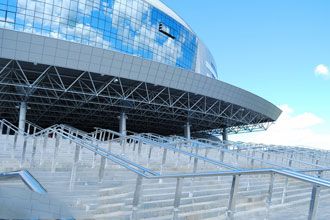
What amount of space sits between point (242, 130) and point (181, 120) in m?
12.7

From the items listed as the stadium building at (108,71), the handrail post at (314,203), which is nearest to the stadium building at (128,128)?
the handrail post at (314,203)

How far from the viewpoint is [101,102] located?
123 ft

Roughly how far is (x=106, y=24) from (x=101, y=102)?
7872 millimetres

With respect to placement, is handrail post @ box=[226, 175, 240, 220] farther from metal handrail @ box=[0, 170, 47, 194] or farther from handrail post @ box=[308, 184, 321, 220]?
metal handrail @ box=[0, 170, 47, 194]

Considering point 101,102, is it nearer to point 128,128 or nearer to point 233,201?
point 128,128

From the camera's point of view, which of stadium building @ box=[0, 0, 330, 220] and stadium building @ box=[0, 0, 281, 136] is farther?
stadium building @ box=[0, 0, 281, 136]

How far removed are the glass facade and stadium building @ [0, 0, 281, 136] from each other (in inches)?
3.4

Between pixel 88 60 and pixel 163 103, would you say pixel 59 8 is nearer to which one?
pixel 88 60

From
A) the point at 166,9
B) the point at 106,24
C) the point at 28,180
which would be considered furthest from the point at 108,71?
the point at 28,180

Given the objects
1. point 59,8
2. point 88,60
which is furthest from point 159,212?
point 59,8

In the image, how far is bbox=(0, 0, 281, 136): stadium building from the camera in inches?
1163

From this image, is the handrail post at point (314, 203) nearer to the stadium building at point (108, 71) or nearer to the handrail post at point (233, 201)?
the handrail post at point (233, 201)

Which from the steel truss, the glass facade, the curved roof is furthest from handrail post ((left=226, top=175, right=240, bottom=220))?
the curved roof

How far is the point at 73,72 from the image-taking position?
104 ft
